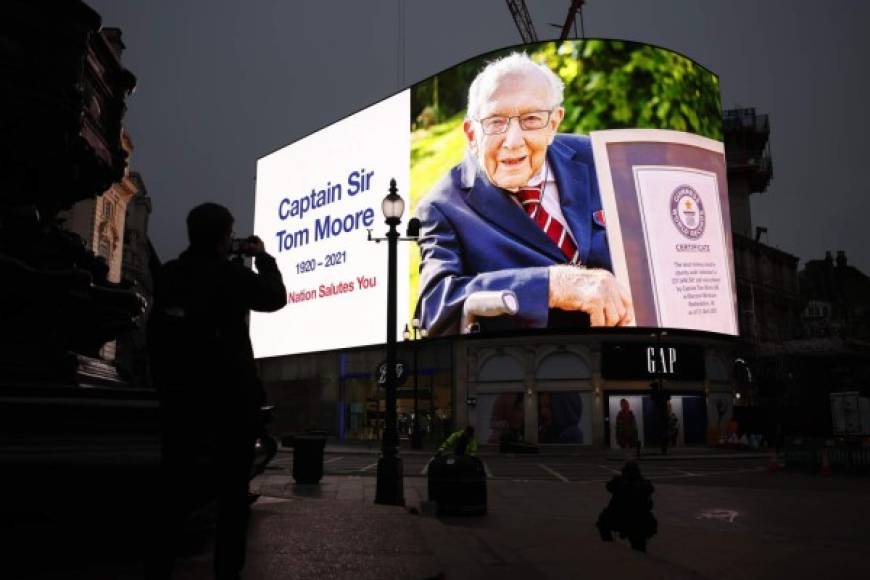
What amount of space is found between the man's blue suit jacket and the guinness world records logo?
4.19m

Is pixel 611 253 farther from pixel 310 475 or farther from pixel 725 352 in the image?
pixel 310 475

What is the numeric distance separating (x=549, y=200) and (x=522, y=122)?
4.13 meters

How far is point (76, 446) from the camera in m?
3.80

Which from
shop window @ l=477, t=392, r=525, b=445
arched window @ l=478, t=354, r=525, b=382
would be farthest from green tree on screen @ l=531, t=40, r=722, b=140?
shop window @ l=477, t=392, r=525, b=445

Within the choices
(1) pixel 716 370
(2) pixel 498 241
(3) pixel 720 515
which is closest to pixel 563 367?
(2) pixel 498 241

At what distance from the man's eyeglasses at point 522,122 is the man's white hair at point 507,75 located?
80cm

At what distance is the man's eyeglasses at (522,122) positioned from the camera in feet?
109

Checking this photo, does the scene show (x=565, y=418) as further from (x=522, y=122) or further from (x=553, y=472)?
(x=553, y=472)

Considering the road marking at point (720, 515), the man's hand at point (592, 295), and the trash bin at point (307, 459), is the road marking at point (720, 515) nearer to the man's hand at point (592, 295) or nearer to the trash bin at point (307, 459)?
the trash bin at point (307, 459)

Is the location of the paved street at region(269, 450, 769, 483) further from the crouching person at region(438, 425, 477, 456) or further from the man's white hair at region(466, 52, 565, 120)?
Result: the man's white hair at region(466, 52, 565, 120)

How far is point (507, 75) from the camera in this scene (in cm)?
3478

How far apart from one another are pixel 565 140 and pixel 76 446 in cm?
3152

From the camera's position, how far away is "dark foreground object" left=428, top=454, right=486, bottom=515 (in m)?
10.2

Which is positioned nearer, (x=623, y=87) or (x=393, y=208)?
(x=393, y=208)
